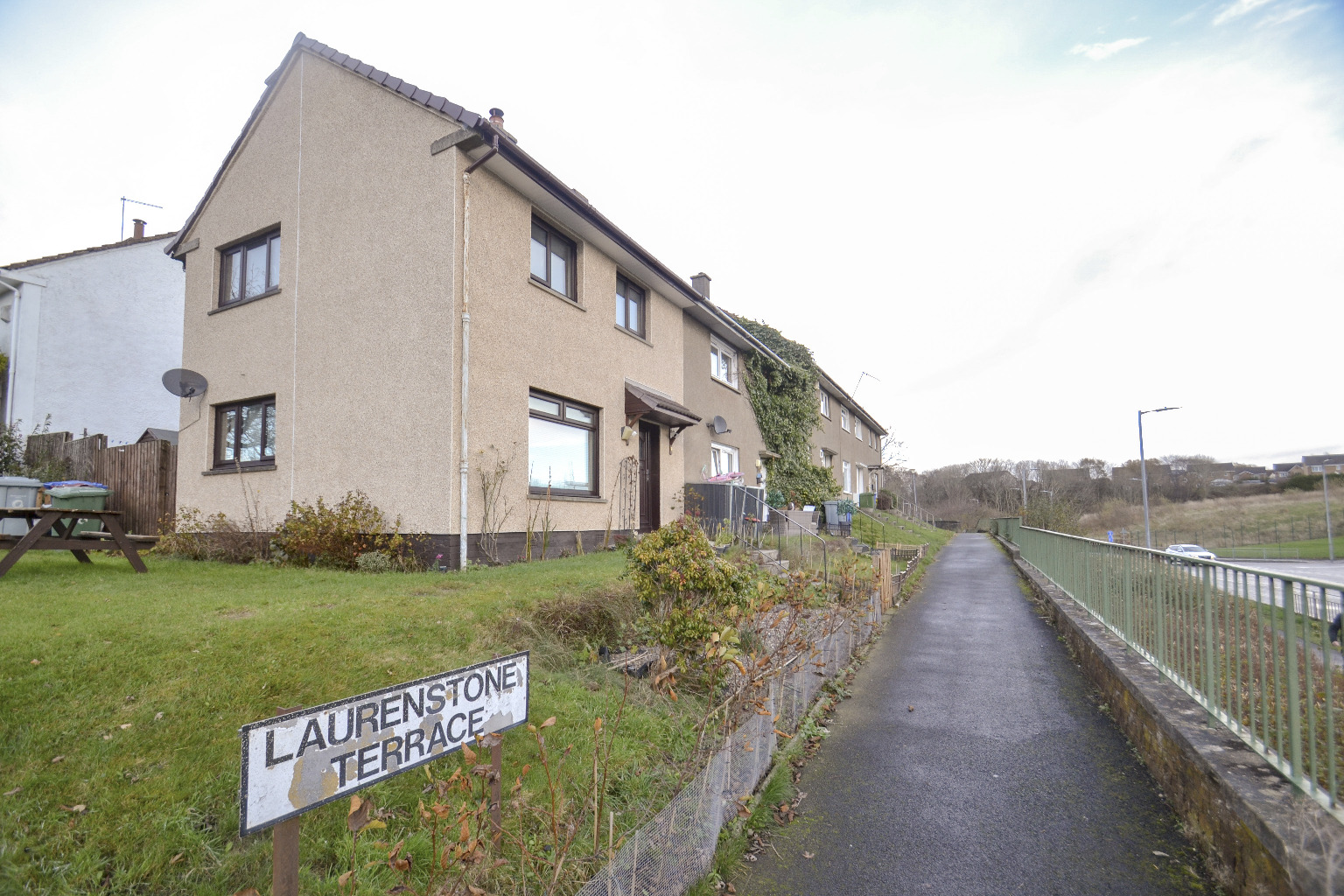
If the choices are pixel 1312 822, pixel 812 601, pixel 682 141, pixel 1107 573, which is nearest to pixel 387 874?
pixel 1312 822

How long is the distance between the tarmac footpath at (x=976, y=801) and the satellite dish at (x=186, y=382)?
11185 mm

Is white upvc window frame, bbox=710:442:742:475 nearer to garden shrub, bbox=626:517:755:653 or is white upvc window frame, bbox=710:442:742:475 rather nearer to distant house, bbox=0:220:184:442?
garden shrub, bbox=626:517:755:653

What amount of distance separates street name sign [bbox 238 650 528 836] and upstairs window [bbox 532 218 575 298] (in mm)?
8559

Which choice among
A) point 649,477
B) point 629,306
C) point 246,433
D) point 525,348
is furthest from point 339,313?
point 649,477

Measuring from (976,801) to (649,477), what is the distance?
9.63 m

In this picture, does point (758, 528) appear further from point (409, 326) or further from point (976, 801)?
point (976, 801)

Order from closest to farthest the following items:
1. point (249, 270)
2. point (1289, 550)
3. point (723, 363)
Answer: point (249, 270)
point (723, 363)
point (1289, 550)

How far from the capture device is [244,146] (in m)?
11.7

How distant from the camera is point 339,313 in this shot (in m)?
9.86

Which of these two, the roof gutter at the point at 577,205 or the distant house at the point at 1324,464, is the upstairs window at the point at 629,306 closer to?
the roof gutter at the point at 577,205

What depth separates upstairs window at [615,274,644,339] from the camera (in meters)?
12.8

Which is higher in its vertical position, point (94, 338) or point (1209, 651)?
point (94, 338)

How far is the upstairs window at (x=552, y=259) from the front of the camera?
1057cm

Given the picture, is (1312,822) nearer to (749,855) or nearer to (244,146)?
(749,855)
